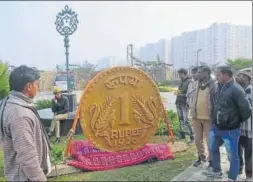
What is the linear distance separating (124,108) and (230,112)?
203cm

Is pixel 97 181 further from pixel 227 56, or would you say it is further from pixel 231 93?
pixel 227 56

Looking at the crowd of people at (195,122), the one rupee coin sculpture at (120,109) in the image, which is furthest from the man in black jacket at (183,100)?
the one rupee coin sculpture at (120,109)

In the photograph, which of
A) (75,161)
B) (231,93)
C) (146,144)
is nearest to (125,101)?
(146,144)

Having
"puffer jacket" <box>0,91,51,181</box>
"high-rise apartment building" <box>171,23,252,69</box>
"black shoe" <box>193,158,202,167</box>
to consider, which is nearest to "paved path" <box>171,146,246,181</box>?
"black shoe" <box>193,158,202,167</box>

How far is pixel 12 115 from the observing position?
2314mm

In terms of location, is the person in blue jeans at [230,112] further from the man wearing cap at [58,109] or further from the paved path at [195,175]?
the man wearing cap at [58,109]

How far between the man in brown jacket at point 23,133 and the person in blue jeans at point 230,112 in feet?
7.71

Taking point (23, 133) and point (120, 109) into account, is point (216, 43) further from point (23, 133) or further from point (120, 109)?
point (23, 133)

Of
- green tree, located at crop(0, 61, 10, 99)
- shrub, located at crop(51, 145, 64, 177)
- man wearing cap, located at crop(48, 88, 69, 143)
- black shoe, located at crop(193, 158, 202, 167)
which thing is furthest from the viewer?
green tree, located at crop(0, 61, 10, 99)

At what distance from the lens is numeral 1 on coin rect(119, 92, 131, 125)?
5.60 m

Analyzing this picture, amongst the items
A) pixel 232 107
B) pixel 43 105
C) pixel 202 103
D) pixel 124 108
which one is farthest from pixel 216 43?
pixel 232 107

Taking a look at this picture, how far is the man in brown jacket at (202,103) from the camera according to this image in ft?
15.7

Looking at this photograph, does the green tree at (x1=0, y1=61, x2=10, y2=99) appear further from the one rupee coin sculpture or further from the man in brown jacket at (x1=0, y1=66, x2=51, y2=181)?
the man in brown jacket at (x1=0, y1=66, x2=51, y2=181)

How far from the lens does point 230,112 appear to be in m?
4.05
